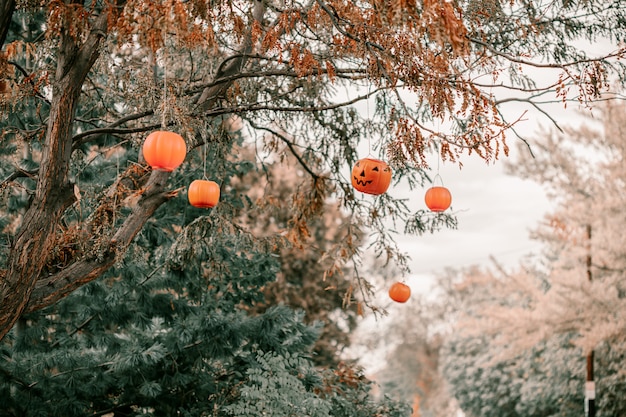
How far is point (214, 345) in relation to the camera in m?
7.20

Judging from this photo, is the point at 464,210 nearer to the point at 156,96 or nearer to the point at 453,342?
the point at 156,96

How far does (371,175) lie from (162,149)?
1736mm

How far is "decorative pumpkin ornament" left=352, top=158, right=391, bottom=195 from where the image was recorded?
5.01 m

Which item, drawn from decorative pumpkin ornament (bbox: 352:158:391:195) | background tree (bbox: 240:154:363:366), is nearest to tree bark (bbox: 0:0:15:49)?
decorative pumpkin ornament (bbox: 352:158:391:195)

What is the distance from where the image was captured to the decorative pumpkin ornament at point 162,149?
3820mm

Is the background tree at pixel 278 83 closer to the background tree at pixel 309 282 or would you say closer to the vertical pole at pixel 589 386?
the vertical pole at pixel 589 386

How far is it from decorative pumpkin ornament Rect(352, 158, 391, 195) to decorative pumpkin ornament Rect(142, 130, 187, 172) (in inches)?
62.6

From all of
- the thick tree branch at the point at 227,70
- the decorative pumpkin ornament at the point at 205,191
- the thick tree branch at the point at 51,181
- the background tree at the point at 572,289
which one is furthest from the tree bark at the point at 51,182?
the background tree at the point at 572,289

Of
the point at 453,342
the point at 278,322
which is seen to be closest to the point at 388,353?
the point at 453,342

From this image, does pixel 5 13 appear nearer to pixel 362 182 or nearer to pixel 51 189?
pixel 51 189

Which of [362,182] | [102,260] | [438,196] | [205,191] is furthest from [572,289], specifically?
[102,260]

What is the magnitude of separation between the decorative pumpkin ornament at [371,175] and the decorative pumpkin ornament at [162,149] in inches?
62.6

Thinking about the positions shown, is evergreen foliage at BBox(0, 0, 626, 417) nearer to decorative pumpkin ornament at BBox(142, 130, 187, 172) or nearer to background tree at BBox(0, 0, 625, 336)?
background tree at BBox(0, 0, 625, 336)

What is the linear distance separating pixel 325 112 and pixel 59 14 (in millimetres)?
2914
